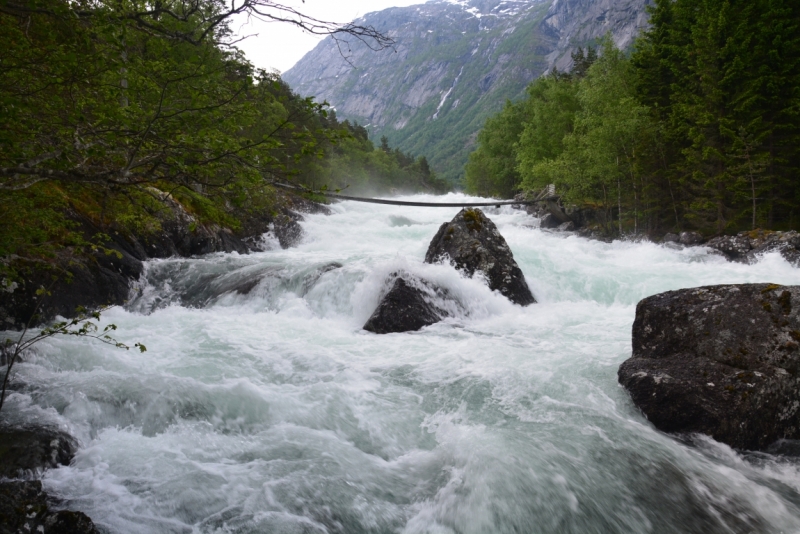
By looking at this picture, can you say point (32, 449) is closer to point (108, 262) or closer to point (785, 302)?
point (108, 262)

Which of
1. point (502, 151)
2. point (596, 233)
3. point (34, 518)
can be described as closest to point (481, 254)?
point (34, 518)

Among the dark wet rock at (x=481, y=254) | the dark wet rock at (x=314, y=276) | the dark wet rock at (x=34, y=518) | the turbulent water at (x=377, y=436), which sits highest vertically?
the dark wet rock at (x=481, y=254)

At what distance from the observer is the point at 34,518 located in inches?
112

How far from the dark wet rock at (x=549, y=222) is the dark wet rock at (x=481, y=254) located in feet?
53.9

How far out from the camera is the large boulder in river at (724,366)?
457 cm

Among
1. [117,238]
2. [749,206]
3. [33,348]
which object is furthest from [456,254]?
[749,206]

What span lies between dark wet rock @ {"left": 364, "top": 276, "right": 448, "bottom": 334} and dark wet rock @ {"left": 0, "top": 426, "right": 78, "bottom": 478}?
536 centimetres

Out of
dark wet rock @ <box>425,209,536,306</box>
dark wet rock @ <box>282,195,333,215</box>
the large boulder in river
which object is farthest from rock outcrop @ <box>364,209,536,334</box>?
dark wet rock @ <box>282,195,333,215</box>

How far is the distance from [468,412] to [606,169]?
19978 mm

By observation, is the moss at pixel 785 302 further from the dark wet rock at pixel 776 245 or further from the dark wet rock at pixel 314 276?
the dark wet rock at pixel 776 245

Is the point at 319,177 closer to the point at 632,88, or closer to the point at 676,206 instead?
the point at 632,88

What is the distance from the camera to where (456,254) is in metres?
10.9

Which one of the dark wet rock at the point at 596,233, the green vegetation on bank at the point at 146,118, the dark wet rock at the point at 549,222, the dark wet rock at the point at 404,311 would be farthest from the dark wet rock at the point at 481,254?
the dark wet rock at the point at 549,222

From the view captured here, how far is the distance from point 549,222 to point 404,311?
67.3ft
